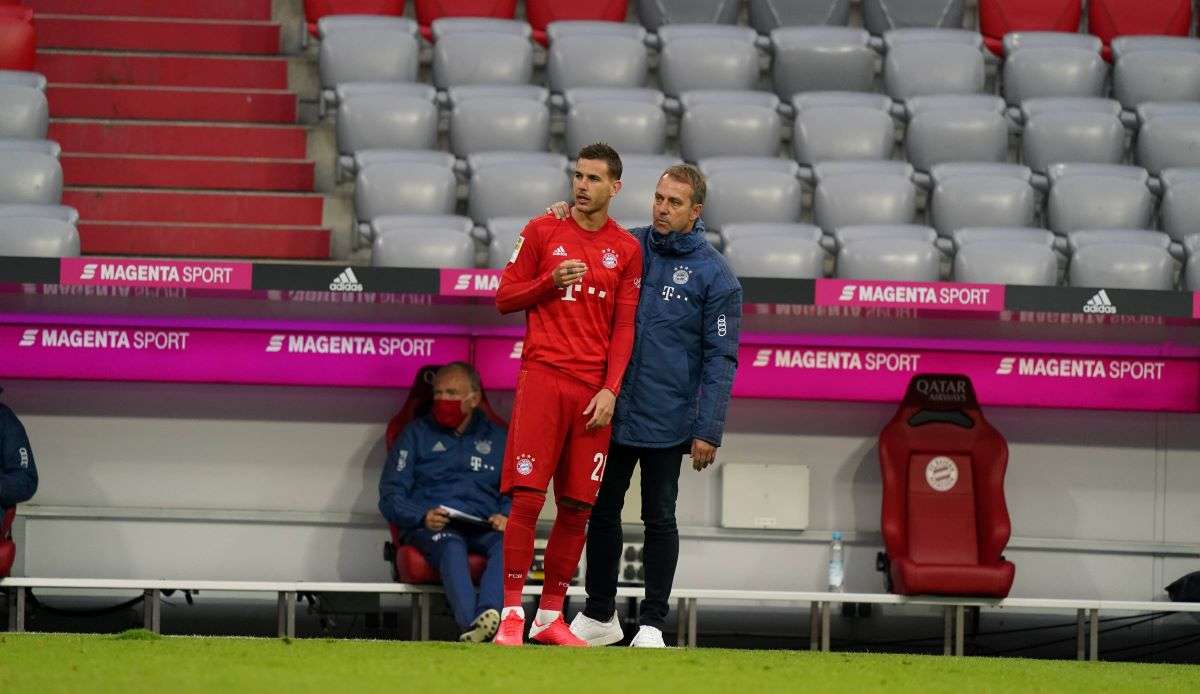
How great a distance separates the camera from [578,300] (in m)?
5.93

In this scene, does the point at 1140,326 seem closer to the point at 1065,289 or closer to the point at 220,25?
the point at 1065,289

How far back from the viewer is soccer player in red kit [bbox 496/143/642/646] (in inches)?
233

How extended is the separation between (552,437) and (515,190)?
3.43 metres

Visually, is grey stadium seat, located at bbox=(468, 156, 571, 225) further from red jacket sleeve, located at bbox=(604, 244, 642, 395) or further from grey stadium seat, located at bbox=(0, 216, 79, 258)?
red jacket sleeve, located at bbox=(604, 244, 642, 395)

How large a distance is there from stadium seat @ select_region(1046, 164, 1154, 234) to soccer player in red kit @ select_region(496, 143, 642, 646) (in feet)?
13.6

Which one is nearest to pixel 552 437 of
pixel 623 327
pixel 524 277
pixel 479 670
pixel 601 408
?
pixel 601 408

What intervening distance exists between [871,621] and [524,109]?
3357 mm

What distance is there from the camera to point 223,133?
32.5 ft

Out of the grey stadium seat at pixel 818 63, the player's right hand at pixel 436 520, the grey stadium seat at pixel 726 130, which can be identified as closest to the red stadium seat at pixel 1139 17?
the grey stadium seat at pixel 818 63

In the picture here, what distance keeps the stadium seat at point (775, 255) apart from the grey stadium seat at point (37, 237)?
315 centimetres

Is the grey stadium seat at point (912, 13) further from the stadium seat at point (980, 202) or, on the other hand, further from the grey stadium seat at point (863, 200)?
the grey stadium seat at point (863, 200)

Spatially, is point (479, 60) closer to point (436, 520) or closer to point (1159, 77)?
point (436, 520)

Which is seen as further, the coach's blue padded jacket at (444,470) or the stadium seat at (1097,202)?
the stadium seat at (1097,202)

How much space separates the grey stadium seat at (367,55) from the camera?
33.3 feet
